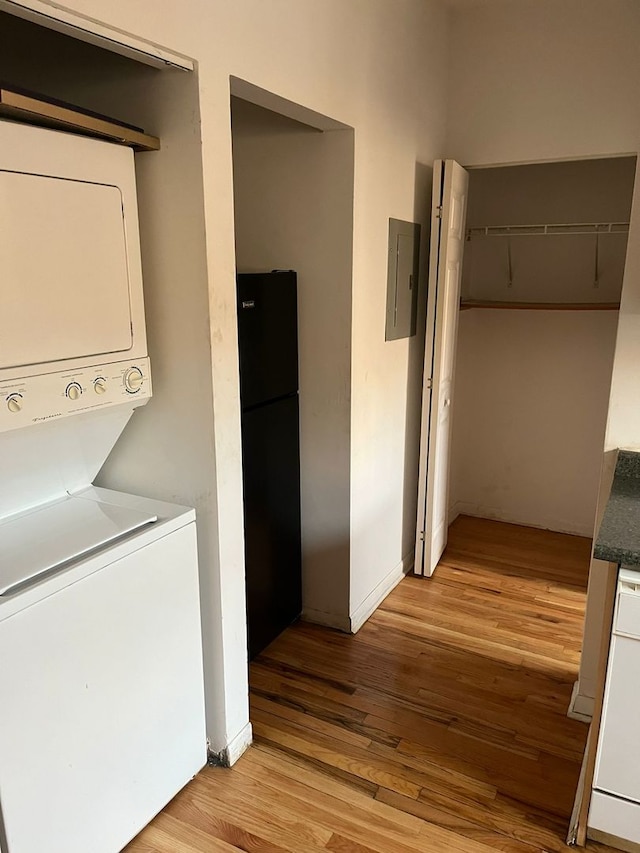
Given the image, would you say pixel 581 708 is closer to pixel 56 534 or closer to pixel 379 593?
pixel 379 593

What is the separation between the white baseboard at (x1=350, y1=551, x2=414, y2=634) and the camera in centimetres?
283

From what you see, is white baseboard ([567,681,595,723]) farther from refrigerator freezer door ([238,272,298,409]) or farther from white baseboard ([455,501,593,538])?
white baseboard ([455,501,593,538])

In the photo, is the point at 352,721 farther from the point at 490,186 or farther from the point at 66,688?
the point at 490,186

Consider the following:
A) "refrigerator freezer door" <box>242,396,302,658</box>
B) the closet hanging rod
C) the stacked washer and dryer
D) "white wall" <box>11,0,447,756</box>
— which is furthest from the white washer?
the closet hanging rod

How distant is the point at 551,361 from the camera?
375cm

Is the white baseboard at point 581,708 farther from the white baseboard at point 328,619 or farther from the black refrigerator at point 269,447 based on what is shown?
the black refrigerator at point 269,447

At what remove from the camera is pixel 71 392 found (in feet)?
4.98

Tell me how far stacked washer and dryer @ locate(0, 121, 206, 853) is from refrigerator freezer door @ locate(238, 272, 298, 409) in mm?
586

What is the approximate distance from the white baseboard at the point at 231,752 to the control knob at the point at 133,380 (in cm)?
118

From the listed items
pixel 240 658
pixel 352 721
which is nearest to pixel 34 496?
pixel 240 658

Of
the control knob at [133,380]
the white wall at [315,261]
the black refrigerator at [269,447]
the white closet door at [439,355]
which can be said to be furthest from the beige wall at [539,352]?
the control knob at [133,380]

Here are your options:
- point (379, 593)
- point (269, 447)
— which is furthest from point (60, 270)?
point (379, 593)

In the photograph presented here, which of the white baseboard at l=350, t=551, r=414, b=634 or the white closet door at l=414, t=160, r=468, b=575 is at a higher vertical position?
the white closet door at l=414, t=160, r=468, b=575

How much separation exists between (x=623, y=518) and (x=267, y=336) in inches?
53.2
